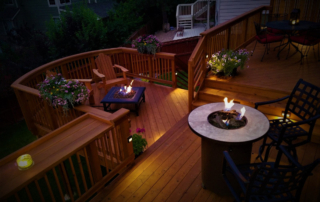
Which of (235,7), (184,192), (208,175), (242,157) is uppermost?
(235,7)

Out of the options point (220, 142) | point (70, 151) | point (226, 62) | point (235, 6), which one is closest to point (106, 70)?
point (226, 62)

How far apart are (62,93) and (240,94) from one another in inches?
128

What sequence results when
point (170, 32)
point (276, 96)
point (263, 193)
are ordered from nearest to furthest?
point (263, 193) < point (276, 96) < point (170, 32)

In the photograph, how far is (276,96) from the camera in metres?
4.20

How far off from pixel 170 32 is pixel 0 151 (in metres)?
13.8

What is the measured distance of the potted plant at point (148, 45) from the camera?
5754 mm

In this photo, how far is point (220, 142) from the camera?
2254 millimetres

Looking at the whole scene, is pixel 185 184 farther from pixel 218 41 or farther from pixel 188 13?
pixel 188 13

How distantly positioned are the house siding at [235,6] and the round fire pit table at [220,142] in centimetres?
834

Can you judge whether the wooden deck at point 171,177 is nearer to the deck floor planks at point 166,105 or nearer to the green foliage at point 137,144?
the green foliage at point 137,144

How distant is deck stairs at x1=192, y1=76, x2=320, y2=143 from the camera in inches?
158

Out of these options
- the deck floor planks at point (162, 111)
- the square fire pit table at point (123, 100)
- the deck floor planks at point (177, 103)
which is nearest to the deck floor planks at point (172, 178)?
the deck floor planks at point (162, 111)

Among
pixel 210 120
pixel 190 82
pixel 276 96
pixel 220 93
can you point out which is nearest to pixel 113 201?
pixel 210 120

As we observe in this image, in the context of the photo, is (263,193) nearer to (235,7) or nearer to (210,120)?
(210,120)
